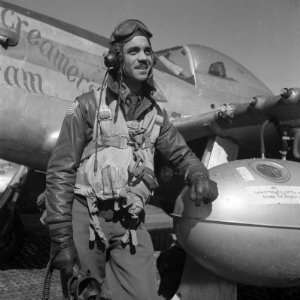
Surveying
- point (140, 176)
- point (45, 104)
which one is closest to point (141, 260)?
point (140, 176)

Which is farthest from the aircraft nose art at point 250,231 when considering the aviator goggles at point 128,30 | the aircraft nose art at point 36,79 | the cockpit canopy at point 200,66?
the cockpit canopy at point 200,66

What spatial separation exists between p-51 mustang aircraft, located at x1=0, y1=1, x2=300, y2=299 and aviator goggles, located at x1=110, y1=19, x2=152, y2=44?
417 millimetres

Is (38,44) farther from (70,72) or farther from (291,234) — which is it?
(291,234)

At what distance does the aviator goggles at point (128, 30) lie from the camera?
6.53 feet

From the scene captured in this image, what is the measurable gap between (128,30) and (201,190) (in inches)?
34.2

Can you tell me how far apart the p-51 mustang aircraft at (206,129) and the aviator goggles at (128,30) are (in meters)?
0.42

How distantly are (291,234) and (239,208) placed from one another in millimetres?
319

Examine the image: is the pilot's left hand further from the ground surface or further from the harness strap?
the ground surface

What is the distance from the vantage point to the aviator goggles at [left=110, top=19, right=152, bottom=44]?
6.53 feet

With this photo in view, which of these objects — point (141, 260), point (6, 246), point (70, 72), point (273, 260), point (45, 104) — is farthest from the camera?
point (6, 246)

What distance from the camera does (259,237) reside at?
228 cm

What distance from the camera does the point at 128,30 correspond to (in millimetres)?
1983

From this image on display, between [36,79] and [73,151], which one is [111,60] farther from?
[36,79]

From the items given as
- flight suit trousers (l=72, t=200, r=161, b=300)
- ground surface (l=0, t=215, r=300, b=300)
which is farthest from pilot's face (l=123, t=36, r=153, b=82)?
ground surface (l=0, t=215, r=300, b=300)
